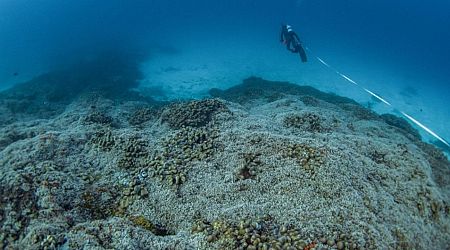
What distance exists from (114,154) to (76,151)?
112 cm

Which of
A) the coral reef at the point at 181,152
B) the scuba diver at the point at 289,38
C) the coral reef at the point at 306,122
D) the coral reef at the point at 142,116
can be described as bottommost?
the coral reef at the point at 142,116

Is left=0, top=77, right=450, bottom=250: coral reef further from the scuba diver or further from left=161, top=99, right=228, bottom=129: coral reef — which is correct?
the scuba diver

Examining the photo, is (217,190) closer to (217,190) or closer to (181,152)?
(217,190)

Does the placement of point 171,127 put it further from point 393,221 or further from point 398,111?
point 398,111

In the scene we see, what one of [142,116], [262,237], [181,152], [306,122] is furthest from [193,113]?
[262,237]

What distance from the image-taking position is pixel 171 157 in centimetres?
759

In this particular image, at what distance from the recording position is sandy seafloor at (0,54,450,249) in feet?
17.4

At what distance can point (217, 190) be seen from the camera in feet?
21.5

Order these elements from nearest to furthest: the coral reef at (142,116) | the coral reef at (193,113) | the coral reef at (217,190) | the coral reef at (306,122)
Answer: the coral reef at (217,190), the coral reef at (193,113), the coral reef at (306,122), the coral reef at (142,116)

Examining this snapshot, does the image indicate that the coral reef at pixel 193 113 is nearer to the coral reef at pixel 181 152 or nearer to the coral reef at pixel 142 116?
the coral reef at pixel 181 152

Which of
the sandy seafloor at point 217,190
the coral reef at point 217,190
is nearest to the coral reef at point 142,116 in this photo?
the sandy seafloor at point 217,190

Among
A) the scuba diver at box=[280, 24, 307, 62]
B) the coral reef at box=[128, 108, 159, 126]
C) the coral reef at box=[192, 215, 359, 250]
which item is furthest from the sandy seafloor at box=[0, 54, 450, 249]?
the scuba diver at box=[280, 24, 307, 62]

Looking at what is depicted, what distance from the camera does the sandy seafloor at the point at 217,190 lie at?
530 centimetres

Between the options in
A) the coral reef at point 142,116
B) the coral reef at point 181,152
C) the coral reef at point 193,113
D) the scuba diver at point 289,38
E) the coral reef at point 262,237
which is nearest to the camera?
the coral reef at point 262,237
